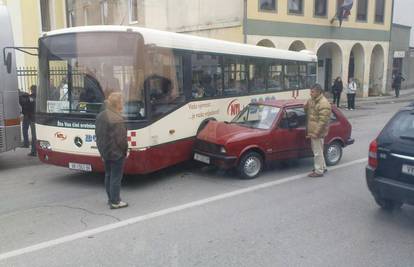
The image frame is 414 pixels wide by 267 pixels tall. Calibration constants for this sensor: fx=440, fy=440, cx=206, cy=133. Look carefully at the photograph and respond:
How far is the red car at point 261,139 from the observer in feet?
26.6

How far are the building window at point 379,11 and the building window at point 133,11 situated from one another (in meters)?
15.8

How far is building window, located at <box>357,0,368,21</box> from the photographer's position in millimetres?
28094

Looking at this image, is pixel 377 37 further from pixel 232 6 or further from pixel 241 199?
pixel 241 199

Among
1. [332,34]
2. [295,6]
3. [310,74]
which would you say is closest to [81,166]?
[310,74]

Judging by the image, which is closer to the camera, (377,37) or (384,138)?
(384,138)

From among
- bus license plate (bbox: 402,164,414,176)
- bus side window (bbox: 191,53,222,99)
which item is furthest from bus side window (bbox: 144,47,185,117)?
bus license plate (bbox: 402,164,414,176)

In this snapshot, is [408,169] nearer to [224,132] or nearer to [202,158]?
[224,132]

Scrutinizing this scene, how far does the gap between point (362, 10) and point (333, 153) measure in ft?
72.4

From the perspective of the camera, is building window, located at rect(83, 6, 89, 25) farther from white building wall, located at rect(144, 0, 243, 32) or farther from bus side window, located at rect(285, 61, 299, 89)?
bus side window, located at rect(285, 61, 299, 89)

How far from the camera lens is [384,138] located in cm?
578

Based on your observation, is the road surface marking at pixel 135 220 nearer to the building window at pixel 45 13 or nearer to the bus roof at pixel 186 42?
the bus roof at pixel 186 42

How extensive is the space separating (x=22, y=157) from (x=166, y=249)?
7.18 metres

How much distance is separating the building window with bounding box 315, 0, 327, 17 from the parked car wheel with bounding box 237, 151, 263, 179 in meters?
18.8

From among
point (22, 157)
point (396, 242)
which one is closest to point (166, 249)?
point (396, 242)
